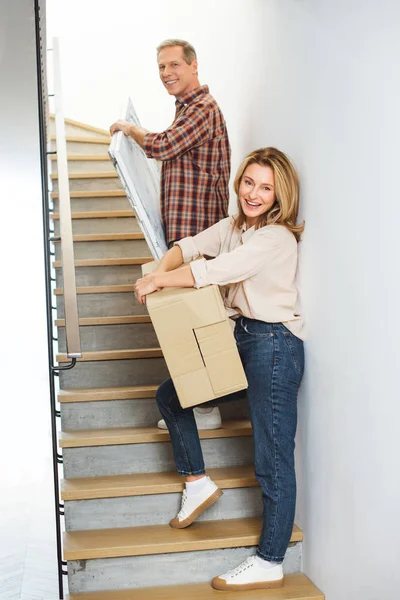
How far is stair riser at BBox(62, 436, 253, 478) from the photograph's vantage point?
2768 mm

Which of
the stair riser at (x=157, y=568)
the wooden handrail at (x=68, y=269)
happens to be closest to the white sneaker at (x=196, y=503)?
the stair riser at (x=157, y=568)

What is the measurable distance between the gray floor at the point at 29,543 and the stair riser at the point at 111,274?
3.76 feet

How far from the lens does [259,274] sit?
2344 mm

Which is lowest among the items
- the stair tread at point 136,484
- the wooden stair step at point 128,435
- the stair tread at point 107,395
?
the stair tread at point 136,484

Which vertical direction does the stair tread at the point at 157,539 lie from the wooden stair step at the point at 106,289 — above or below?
below

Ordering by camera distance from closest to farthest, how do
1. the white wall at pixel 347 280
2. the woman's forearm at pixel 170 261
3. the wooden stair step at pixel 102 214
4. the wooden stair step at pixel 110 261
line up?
the white wall at pixel 347 280
the woman's forearm at pixel 170 261
the wooden stair step at pixel 110 261
the wooden stair step at pixel 102 214

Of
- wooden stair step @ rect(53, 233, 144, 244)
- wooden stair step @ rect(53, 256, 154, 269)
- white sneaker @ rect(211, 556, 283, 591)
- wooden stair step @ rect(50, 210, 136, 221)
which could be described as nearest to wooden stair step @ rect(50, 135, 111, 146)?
wooden stair step @ rect(50, 210, 136, 221)

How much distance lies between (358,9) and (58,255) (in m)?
2.47

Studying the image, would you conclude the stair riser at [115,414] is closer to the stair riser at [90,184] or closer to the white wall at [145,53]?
the white wall at [145,53]

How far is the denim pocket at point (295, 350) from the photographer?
7.63ft

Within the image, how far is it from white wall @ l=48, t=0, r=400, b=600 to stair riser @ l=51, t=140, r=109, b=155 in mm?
2273

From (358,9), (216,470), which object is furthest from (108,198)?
(358,9)

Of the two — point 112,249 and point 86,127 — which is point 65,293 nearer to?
point 112,249

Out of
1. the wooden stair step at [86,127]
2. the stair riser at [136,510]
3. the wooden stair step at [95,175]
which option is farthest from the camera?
the wooden stair step at [86,127]
